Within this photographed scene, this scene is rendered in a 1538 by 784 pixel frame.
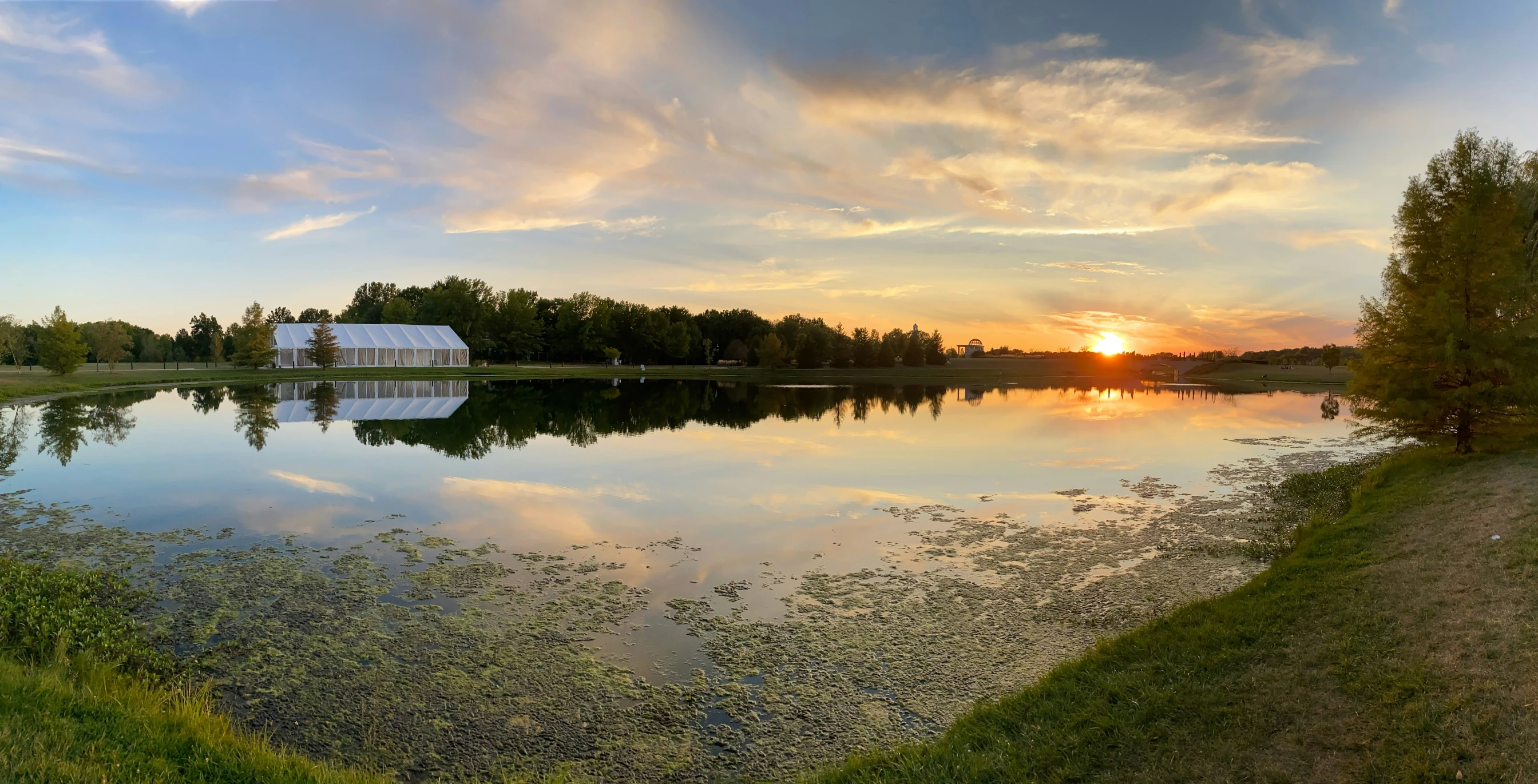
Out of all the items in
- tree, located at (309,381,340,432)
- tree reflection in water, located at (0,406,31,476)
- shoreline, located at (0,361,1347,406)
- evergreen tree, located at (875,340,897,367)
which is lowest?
tree reflection in water, located at (0,406,31,476)

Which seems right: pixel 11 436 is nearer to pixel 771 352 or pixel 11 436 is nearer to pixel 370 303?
pixel 771 352

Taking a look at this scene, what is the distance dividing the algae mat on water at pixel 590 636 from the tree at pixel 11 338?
7126 centimetres

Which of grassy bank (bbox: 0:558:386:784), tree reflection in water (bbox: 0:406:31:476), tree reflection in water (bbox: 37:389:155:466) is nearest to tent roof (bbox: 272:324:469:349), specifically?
tree reflection in water (bbox: 37:389:155:466)

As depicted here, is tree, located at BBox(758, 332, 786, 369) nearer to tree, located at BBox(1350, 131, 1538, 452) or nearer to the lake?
the lake

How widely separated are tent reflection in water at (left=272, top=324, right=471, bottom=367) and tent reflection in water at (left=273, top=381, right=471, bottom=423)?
11009mm

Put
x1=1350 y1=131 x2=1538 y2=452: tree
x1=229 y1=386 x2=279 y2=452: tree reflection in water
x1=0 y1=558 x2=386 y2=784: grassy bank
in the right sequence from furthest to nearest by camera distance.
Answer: x1=229 y1=386 x2=279 y2=452: tree reflection in water
x1=1350 y1=131 x2=1538 y2=452: tree
x1=0 y1=558 x2=386 y2=784: grassy bank

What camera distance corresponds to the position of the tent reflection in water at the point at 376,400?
118 ft

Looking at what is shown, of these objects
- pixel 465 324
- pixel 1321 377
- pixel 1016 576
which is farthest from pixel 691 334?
pixel 1016 576

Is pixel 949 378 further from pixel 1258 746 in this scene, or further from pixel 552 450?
pixel 1258 746

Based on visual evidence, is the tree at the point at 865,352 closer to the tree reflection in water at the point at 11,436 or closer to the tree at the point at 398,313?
the tree at the point at 398,313

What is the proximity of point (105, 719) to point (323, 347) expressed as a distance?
7438cm

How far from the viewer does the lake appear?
7.16 m

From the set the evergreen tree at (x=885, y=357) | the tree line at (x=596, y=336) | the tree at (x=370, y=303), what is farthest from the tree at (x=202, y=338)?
the evergreen tree at (x=885, y=357)

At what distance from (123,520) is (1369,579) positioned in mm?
20493
